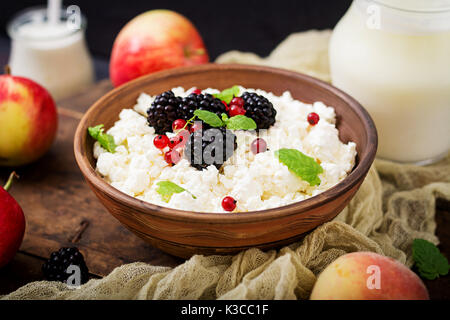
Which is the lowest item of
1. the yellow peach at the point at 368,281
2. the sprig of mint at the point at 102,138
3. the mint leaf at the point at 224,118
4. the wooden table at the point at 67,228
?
the wooden table at the point at 67,228

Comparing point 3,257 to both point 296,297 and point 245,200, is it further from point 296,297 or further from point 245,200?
point 296,297

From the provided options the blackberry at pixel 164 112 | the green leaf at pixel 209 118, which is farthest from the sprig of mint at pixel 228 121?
the blackberry at pixel 164 112

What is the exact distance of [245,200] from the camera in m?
1.28

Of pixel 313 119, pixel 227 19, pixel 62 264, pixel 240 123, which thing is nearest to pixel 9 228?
pixel 62 264

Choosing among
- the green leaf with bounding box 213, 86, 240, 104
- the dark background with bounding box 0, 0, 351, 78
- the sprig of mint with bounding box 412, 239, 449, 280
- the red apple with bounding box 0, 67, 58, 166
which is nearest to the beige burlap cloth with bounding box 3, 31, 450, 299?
the sprig of mint with bounding box 412, 239, 449, 280

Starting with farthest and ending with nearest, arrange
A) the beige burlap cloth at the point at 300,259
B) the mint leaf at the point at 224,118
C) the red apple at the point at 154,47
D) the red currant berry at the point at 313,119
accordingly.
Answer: the red apple at the point at 154,47
the red currant berry at the point at 313,119
the mint leaf at the point at 224,118
the beige burlap cloth at the point at 300,259

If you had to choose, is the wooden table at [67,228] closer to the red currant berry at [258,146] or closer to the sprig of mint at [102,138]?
the sprig of mint at [102,138]

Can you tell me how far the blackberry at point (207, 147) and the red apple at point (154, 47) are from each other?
94 centimetres

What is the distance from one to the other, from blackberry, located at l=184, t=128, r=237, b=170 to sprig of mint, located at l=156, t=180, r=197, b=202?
0.36 ft

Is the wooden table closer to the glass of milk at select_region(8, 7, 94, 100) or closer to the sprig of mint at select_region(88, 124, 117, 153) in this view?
the sprig of mint at select_region(88, 124, 117, 153)

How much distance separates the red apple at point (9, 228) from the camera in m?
1.35
